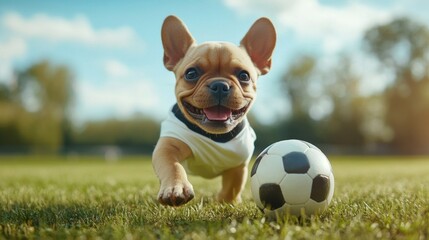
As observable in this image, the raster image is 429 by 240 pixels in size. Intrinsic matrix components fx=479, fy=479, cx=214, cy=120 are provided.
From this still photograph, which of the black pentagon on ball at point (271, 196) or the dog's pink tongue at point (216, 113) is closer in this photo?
the black pentagon on ball at point (271, 196)

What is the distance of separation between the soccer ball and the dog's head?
57cm

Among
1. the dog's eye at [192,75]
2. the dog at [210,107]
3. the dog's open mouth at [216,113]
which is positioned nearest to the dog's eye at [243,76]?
the dog at [210,107]

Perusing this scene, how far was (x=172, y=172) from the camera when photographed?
397 centimetres

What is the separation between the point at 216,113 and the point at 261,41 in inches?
45.9

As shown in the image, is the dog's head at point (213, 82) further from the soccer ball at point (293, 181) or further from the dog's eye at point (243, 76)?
the soccer ball at point (293, 181)

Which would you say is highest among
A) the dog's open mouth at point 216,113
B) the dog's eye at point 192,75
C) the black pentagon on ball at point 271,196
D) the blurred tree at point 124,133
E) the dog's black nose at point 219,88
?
the dog's eye at point 192,75

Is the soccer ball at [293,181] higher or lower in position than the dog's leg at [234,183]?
higher

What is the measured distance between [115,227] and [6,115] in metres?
45.2

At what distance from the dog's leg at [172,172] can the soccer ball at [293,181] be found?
23.7 inches

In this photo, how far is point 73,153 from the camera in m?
44.0

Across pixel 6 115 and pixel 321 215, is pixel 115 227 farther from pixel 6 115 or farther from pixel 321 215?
pixel 6 115

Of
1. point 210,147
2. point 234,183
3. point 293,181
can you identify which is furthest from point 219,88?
point 234,183

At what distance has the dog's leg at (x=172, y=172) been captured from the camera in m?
3.62

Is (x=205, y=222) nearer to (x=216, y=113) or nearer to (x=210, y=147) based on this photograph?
(x=216, y=113)
